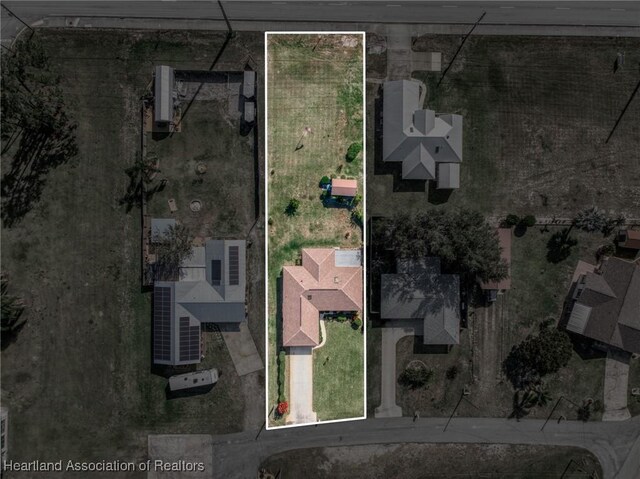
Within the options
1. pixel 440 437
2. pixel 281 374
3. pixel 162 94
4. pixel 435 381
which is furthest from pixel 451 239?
pixel 162 94

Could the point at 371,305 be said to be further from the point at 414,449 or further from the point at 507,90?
the point at 507,90

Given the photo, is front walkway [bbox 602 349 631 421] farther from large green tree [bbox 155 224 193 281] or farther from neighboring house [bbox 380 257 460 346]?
large green tree [bbox 155 224 193 281]

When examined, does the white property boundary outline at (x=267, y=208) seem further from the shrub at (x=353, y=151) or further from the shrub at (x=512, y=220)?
the shrub at (x=512, y=220)

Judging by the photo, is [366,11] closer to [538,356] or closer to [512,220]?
[512,220]

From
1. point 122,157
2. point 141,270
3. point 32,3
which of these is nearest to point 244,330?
point 141,270

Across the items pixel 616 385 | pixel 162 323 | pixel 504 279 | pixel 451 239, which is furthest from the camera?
pixel 616 385

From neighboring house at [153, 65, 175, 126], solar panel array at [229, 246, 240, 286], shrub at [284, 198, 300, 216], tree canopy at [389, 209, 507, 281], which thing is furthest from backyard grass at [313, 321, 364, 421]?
neighboring house at [153, 65, 175, 126]
